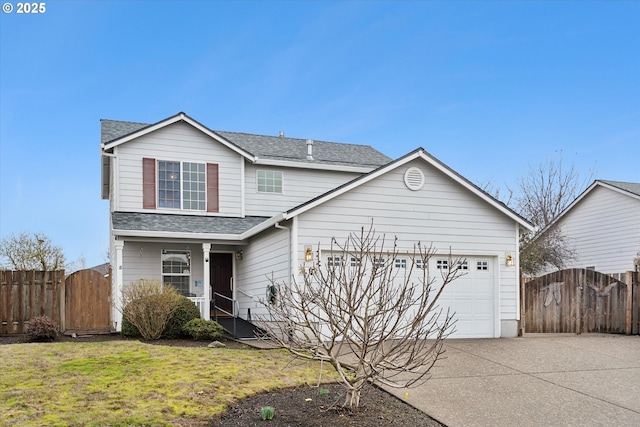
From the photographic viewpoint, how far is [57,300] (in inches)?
568

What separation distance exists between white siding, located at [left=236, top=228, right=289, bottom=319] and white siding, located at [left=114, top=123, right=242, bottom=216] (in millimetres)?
1974

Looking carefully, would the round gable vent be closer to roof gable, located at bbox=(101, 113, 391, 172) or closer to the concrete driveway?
the concrete driveway

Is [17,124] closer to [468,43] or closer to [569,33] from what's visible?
[468,43]

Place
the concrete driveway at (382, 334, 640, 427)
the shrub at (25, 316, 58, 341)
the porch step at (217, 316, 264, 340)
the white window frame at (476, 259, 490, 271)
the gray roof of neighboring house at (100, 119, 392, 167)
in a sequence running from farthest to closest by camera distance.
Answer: the gray roof of neighboring house at (100, 119, 392, 167) < the white window frame at (476, 259, 490, 271) < the porch step at (217, 316, 264, 340) < the shrub at (25, 316, 58, 341) < the concrete driveway at (382, 334, 640, 427)

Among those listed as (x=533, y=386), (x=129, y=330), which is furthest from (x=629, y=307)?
(x=129, y=330)

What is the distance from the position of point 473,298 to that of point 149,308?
7992mm

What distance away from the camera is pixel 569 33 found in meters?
16.8

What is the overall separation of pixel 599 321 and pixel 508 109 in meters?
7.43

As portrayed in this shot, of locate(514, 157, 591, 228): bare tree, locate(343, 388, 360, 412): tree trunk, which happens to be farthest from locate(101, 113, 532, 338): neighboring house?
locate(514, 157, 591, 228): bare tree

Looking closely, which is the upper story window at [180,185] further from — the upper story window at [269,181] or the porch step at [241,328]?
the porch step at [241,328]

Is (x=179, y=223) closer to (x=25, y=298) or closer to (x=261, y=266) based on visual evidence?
(x=261, y=266)

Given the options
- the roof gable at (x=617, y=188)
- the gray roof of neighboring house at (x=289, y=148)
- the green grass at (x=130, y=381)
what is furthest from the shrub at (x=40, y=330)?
the roof gable at (x=617, y=188)

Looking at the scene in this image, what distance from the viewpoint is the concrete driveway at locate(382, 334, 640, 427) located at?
714 centimetres

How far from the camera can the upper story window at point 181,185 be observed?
17422 mm
